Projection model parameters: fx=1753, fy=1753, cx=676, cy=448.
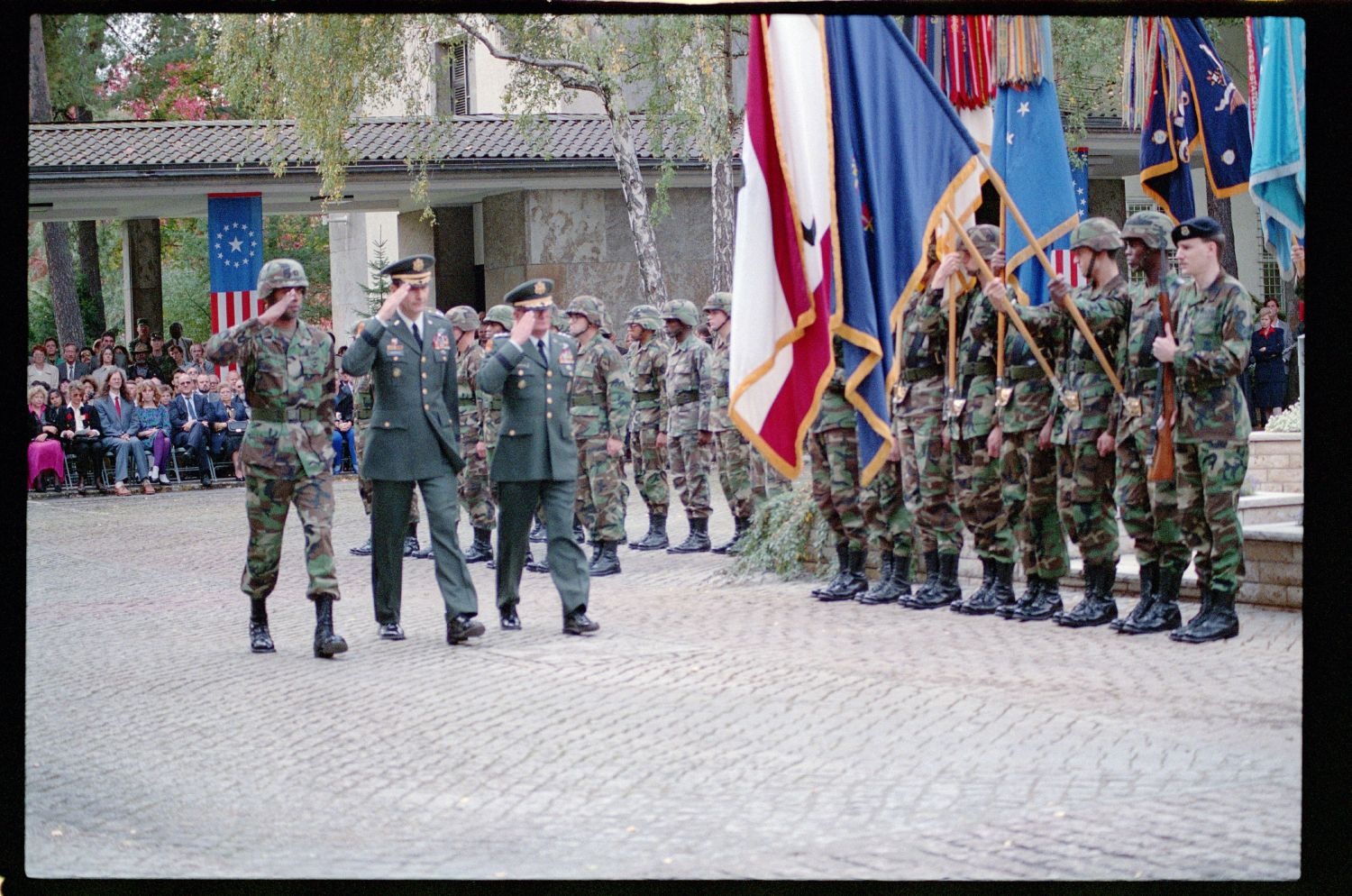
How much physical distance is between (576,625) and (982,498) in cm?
229

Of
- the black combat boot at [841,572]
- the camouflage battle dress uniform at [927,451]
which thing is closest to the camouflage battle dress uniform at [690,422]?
the black combat boot at [841,572]

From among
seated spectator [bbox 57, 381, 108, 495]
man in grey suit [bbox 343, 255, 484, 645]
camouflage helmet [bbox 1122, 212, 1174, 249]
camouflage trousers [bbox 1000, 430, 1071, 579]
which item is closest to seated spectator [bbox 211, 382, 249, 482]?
seated spectator [bbox 57, 381, 108, 495]

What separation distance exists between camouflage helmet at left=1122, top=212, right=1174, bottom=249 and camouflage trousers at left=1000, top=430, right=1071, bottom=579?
116cm

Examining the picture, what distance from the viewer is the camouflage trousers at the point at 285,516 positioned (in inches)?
333

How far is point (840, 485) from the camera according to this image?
10227 mm

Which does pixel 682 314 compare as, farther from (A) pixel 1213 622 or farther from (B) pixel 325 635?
(A) pixel 1213 622

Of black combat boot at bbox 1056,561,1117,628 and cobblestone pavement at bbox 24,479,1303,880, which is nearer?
cobblestone pavement at bbox 24,479,1303,880

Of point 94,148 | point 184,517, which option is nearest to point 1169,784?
point 184,517

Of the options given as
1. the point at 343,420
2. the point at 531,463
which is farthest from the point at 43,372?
the point at 531,463

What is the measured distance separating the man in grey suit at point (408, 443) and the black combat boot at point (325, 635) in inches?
16.0

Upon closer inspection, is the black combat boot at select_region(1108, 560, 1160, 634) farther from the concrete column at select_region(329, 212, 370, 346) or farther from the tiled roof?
the concrete column at select_region(329, 212, 370, 346)

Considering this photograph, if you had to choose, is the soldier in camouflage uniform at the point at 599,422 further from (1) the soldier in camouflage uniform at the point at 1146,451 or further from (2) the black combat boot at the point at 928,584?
(1) the soldier in camouflage uniform at the point at 1146,451

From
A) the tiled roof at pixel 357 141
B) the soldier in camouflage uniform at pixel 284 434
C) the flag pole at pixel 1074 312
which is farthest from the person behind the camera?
the tiled roof at pixel 357 141

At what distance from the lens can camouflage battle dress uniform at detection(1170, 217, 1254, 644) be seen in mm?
8016
